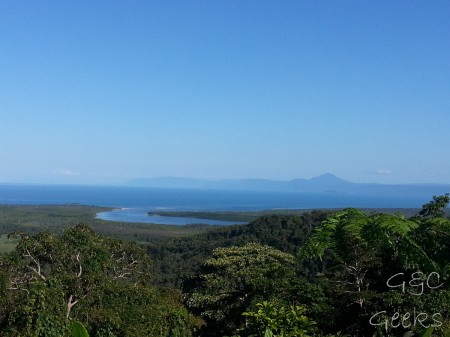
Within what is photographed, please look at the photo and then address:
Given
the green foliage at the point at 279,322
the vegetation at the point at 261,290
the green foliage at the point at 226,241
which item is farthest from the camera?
the green foliage at the point at 226,241

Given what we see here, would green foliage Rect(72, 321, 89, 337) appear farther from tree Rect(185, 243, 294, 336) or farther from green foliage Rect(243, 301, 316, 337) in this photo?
tree Rect(185, 243, 294, 336)

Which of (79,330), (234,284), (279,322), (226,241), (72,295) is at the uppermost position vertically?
(79,330)

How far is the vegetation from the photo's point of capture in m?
3.43

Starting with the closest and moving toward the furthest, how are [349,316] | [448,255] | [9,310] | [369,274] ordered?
[448,255] → [9,310] → [349,316] → [369,274]

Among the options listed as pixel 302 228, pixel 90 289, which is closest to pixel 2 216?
pixel 302 228

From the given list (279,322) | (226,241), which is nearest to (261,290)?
(279,322)

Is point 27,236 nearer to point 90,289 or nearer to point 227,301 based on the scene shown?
point 90,289

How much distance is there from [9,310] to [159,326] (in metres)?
3.42

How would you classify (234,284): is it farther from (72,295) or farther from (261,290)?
(72,295)

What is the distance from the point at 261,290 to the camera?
44.0ft

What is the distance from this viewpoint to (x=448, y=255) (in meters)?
3.28

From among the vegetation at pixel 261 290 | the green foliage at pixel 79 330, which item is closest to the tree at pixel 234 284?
the vegetation at pixel 261 290

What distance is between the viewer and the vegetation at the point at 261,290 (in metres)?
3.43

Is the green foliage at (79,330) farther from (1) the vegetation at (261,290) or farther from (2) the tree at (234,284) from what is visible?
(2) the tree at (234,284)
